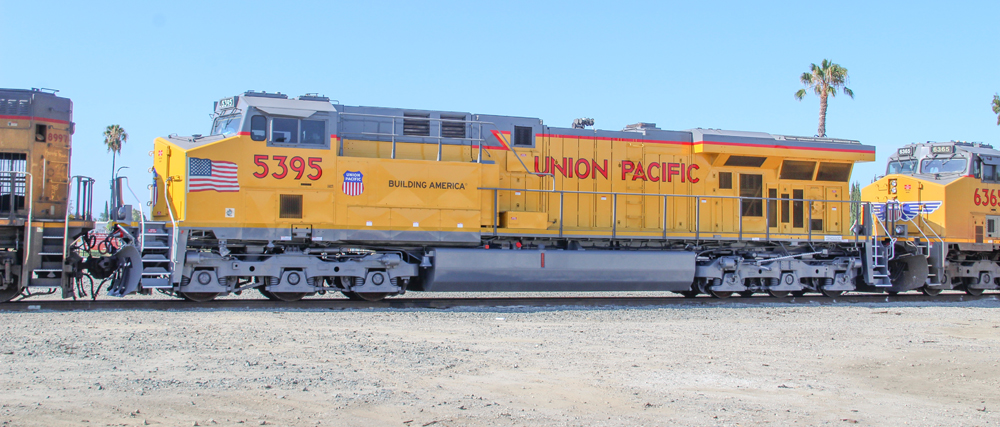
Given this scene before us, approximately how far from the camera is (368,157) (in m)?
13.0

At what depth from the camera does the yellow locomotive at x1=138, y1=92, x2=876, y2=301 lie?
12312 mm

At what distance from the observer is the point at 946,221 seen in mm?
17141

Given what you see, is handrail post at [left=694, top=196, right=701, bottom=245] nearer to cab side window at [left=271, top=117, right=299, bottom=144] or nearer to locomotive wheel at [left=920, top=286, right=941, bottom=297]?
locomotive wheel at [left=920, top=286, right=941, bottom=297]

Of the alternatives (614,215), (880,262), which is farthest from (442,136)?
(880,262)

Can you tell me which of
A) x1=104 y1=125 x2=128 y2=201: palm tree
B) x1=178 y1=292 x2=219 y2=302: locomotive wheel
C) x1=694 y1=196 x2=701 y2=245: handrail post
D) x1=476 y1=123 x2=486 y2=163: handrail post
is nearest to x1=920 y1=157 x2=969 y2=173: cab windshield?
x1=694 y1=196 x2=701 y2=245: handrail post

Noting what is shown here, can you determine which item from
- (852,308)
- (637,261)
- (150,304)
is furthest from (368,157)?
(852,308)

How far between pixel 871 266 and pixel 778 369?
9984 millimetres

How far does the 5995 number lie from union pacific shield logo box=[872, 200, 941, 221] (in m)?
12.8

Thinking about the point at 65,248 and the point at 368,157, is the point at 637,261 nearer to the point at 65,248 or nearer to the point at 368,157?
the point at 368,157

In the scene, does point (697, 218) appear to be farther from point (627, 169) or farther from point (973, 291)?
point (973, 291)

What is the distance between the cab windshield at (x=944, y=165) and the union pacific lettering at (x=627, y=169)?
722cm

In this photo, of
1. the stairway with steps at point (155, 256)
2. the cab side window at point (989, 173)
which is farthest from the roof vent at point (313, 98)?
the cab side window at point (989, 173)

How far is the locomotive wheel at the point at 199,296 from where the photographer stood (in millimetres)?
12438

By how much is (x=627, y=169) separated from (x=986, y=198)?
9528 millimetres
